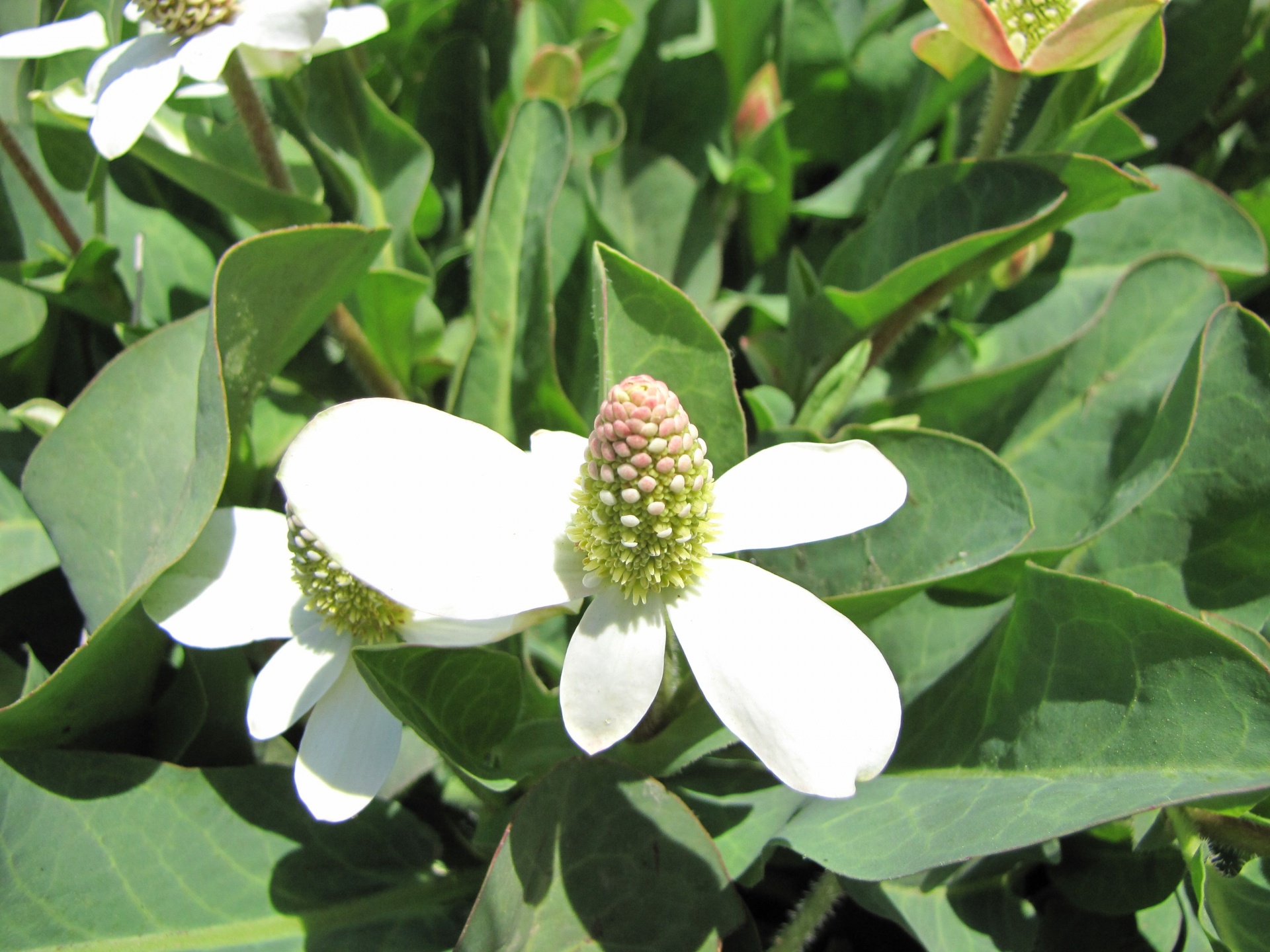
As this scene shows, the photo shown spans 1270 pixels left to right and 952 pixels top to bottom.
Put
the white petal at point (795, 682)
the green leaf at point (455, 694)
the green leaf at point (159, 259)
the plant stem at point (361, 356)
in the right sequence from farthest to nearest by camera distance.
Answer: the green leaf at point (159, 259) < the plant stem at point (361, 356) < the green leaf at point (455, 694) < the white petal at point (795, 682)

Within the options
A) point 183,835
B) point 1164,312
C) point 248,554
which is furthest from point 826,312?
point 183,835

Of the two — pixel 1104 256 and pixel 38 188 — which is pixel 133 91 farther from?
pixel 1104 256

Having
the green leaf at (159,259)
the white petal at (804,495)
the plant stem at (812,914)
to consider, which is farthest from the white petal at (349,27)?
the plant stem at (812,914)

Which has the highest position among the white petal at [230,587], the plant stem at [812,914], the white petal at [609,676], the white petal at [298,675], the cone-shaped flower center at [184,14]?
the cone-shaped flower center at [184,14]

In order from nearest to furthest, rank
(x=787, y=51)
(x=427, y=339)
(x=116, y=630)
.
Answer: (x=116, y=630)
(x=427, y=339)
(x=787, y=51)

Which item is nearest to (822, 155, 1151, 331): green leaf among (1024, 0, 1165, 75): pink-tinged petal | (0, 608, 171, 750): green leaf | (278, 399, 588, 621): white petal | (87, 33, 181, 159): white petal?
(1024, 0, 1165, 75): pink-tinged petal

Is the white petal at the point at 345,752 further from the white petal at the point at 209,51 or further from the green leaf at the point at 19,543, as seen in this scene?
the white petal at the point at 209,51

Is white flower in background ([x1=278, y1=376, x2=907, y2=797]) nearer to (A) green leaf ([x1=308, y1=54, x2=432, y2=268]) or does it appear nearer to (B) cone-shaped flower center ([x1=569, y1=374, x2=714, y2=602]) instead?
(B) cone-shaped flower center ([x1=569, y1=374, x2=714, y2=602])

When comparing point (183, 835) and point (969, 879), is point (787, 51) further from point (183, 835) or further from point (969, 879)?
point (183, 835)
